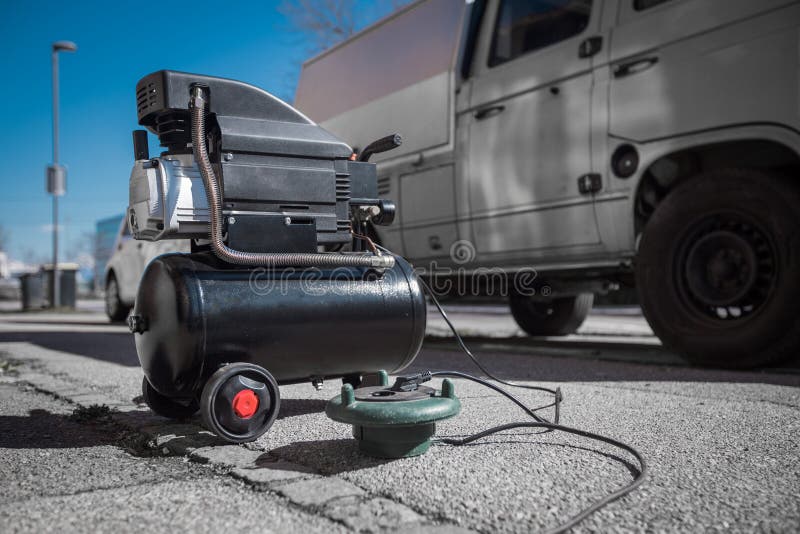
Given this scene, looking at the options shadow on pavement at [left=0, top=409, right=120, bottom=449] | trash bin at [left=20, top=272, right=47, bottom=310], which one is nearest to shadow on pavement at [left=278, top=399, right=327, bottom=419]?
shadow on pavement at [left=0, top=409, right=120, bottom=449]

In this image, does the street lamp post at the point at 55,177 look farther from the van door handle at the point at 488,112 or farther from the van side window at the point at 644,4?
the van side window at the point at 644,4

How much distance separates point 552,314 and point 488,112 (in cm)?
211

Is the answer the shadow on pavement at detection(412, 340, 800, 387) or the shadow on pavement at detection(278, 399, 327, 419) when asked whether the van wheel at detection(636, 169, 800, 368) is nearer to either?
the shadow on pavement at detection(412, 340, 800, 387)

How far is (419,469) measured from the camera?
58.4 inches

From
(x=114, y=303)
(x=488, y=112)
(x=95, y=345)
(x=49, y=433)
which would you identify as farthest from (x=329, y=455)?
(x=114, y=303)

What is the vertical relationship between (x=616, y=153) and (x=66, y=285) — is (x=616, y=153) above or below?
above

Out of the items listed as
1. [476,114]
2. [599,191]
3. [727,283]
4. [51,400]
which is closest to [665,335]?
[727,283]

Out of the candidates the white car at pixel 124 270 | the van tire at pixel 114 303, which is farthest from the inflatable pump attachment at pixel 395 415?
the van tire at pixel 114 303

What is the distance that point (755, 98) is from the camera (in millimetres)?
2873

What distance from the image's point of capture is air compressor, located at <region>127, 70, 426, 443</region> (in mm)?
1725

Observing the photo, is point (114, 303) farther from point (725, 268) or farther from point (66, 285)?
point (725, 268)

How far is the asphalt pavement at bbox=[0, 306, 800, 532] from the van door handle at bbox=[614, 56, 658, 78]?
162cm

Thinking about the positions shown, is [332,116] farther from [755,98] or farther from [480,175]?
[755,98]

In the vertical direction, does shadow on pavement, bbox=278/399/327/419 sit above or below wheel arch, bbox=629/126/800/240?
below
